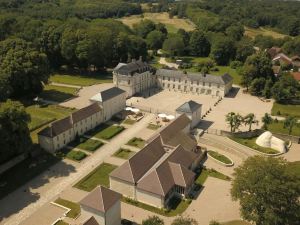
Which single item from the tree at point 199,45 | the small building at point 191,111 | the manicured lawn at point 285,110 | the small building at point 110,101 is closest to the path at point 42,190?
the small building at point 110,101

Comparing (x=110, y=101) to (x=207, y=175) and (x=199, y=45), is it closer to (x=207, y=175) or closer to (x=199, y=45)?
(x=207, y=175)

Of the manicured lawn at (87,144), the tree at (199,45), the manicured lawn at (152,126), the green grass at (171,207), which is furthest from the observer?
the tree at (199,45)

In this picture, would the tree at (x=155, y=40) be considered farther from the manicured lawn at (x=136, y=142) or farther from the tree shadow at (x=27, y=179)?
the tree shadow at (x=27, y=179)

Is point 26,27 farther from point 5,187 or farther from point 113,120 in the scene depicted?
point 5,187

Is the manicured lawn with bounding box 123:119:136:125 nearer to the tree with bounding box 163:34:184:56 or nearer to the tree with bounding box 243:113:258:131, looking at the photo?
the tree with bounding box 243:113:258:131

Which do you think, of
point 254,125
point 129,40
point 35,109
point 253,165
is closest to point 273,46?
point 129,40

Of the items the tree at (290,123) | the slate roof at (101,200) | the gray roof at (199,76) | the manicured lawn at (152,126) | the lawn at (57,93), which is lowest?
the lawn at (57,93)

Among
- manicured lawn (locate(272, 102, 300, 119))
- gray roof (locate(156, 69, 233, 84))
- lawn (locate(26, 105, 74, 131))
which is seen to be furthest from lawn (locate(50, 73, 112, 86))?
manicured lawn (locate(272, 102, 300, 119))
